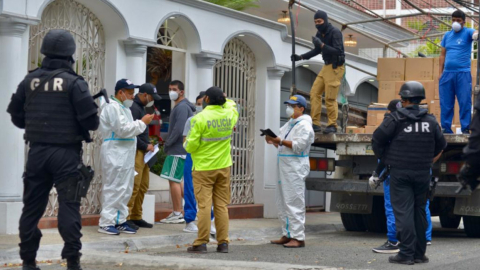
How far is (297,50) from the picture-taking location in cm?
1400

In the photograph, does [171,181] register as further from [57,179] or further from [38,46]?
[57,179]

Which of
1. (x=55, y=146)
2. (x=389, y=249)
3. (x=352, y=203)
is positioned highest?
(x=55, y=146)

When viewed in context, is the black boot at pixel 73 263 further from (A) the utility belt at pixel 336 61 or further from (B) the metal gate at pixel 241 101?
(B) the metal gate at pixel 241 101

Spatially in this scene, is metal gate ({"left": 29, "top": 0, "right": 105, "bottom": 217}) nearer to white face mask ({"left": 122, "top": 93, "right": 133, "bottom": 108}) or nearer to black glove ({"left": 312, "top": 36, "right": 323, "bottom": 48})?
white face mask ({"left": 122, "top": 93, "right": 133, "bottom": 108})

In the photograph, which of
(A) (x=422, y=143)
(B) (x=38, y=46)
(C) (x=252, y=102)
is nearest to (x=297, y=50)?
(C) (x=252, y=102)

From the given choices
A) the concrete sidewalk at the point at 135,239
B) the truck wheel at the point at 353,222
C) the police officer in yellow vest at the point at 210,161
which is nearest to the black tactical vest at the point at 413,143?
the concrete sidewalk at the point at 135,239

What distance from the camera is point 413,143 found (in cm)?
812

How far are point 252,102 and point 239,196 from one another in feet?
4.82

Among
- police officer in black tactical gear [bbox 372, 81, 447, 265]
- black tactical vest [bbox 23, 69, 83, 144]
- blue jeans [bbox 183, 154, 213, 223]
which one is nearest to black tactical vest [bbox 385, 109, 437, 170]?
police officer in black tactical gear [bbox 372, 81, 447, 265]

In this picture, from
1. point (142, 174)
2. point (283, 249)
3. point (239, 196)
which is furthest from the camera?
point (239, 196)

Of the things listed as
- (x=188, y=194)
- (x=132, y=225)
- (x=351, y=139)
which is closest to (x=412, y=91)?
(x=351, y=139)

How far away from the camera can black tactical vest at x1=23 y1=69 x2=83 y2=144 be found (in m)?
6.48

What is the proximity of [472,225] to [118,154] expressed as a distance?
4.68 metres

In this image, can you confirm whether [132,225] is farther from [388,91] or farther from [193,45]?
[388,91]
